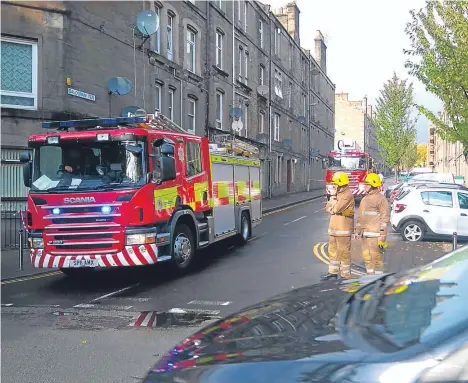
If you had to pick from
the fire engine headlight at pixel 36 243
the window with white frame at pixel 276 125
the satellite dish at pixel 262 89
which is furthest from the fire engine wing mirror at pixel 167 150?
the window with white frame at pixel 276 125

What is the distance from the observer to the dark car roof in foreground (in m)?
2.28

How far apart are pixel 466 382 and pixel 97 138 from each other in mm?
8051

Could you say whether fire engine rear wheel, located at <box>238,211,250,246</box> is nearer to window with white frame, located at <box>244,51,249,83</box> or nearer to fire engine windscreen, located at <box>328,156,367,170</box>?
fire engine windscreen, located at <box>328,156,367,170</box>

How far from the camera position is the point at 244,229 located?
47.8 feet

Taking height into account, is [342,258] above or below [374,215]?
below

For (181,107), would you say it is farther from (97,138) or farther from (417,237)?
(97,138)

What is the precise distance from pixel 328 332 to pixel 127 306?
5.66 meters

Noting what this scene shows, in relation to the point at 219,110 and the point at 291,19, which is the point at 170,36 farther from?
the point at 291,19

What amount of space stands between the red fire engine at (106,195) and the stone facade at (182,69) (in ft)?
20.3

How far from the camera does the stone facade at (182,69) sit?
15.1 metres

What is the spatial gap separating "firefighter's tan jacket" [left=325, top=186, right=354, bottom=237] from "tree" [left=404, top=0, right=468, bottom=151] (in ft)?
34.5

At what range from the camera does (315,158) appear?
5409 centimetres

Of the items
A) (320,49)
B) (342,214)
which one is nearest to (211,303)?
(342,214)

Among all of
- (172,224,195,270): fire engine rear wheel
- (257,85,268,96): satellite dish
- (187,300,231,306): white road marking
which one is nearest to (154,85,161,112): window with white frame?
(172,224,195,270): fire engine rear wheel
